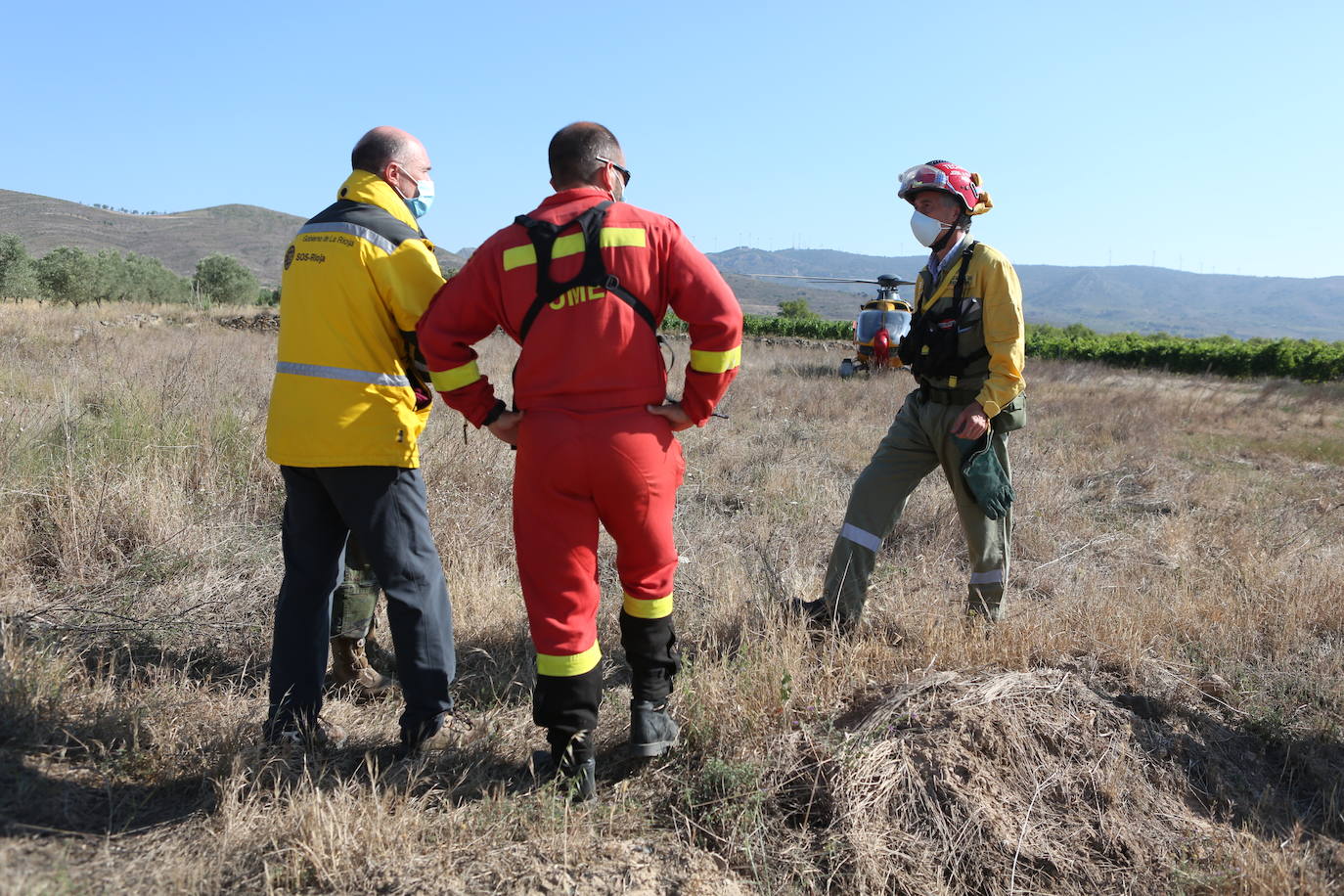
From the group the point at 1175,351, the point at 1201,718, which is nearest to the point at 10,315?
the point at 1201,718

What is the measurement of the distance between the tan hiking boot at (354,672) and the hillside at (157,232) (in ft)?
434

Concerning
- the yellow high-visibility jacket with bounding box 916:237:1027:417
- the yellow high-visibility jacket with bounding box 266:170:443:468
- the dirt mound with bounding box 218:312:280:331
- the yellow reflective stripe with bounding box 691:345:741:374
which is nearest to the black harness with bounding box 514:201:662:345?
the yellow reflective stripe with bounding box 691:345:741:374

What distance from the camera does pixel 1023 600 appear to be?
455 centimetres

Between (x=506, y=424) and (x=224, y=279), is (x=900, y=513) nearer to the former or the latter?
(x=506, y=424)

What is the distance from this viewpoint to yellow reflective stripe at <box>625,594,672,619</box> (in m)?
2.69

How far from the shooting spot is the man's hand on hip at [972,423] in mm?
3611

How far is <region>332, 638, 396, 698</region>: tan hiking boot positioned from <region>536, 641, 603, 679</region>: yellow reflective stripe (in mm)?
1155

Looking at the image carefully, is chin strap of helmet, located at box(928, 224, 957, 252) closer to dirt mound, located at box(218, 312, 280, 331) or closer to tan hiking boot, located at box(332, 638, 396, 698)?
tan hiking boot, located at box(332, 638, 396, 698)

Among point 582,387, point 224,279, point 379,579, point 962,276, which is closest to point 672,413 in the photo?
point 582,387

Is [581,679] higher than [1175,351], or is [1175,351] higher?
[1175,351]

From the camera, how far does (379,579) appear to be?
2.78 meters

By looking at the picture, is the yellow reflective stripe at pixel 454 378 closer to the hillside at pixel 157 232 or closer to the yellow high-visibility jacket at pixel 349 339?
the yellow high-visibility jacket at pixel 349 339

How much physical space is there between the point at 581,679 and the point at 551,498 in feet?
1.88

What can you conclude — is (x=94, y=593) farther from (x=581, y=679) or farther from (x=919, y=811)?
(x=919, y=811)
